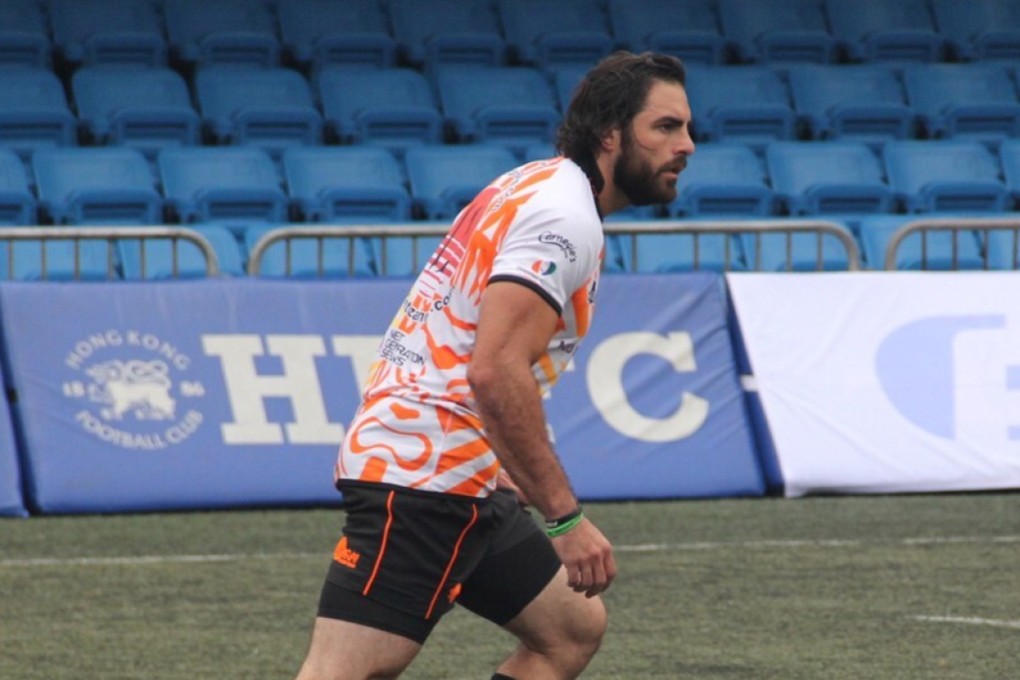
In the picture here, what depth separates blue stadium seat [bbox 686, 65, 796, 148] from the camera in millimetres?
16750

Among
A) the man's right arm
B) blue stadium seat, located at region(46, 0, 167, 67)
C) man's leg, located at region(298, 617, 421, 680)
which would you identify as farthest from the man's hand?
blue stadium seat, located at region(46, 0, 167, 67)

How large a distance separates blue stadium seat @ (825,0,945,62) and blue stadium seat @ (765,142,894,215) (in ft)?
7.91

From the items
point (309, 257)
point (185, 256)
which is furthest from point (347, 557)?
point (185, 256)

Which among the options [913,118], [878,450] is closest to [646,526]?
Result: [878,450]

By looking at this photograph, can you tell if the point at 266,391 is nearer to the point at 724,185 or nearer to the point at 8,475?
the point at 8,475

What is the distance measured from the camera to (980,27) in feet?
62.1

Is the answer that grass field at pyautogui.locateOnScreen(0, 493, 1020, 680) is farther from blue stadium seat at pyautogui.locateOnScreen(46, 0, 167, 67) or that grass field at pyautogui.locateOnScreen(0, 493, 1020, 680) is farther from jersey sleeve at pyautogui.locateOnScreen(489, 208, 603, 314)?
blue stadium seat at pyautogui.locateOnScreen(46, 0, 167, 67)

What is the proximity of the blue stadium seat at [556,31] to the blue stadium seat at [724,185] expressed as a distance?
1.95m

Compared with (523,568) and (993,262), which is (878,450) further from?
(523,568)

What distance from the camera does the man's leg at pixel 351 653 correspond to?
4031 millimetres

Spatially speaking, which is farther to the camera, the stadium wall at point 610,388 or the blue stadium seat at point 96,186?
the blue stadium seat at point 96,186

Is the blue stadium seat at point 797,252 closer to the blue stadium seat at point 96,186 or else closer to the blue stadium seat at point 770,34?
the blue stadium seat at point 770,34

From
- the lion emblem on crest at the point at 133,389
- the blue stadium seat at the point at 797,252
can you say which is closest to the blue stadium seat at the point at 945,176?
the blue stadium seat at the point at 797,252

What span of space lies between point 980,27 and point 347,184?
694 centimetres
